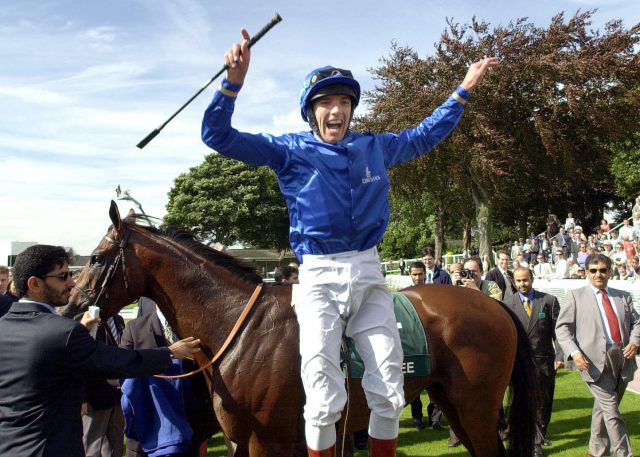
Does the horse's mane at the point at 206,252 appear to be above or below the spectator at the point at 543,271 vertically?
above

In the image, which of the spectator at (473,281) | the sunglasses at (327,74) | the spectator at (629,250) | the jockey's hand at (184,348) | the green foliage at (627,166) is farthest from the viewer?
the green foliage at (627,166)

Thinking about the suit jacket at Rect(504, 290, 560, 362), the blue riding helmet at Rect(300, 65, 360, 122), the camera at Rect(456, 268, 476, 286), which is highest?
the blue riding helmet at Rect(300, 65, 360, 122)

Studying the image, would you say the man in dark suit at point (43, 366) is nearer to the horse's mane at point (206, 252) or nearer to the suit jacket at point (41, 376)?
the suit jacket at point (41, 376)

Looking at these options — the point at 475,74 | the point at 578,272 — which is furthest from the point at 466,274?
the point at 578,272

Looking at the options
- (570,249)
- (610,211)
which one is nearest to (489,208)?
(570,249)

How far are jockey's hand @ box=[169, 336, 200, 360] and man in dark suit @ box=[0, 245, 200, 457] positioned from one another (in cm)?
41

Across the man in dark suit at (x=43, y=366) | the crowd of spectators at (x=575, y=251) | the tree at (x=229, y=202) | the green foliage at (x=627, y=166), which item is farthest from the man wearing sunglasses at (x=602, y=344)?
the tree at (x=229, y=202)

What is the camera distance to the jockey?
2775 mm

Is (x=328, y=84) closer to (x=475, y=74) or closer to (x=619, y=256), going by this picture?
→ (x=475, y=74)

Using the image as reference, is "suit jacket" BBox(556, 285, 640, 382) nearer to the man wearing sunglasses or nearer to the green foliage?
the man wearing sunglasses

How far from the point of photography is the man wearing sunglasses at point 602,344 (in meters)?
5.43

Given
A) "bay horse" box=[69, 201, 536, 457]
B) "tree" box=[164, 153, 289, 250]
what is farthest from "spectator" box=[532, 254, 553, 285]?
"tree" box=[164, 153, 289, 250]

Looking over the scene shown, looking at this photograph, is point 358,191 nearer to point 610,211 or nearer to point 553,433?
point 553,433

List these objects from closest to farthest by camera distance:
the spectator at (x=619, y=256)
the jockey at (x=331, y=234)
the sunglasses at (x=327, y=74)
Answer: the jockey at (x=331, y=234) < the sunglasses at (x=327, y=74) < the spectator at (x=619, y=256)
